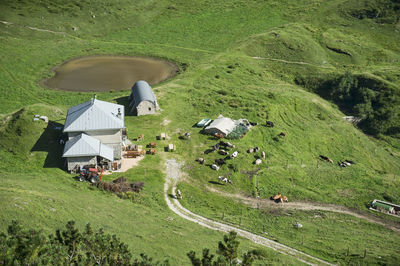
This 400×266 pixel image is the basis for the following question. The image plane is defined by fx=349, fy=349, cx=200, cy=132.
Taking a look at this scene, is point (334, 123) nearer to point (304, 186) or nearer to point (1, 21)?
point (304, 186)

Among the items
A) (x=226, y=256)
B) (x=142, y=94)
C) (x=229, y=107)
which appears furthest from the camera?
(x=229, y=107)

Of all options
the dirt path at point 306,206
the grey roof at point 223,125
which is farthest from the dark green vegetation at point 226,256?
the grey roof at point 223,125

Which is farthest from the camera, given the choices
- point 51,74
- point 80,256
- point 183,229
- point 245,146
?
point 51,74

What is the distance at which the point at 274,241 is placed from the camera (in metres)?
47.2

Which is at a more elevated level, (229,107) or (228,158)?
(229,107)

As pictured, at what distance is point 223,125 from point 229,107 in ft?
51.8

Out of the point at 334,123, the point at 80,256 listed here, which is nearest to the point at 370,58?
the point at 334,123

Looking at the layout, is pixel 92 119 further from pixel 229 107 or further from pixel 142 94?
pixel 229 107

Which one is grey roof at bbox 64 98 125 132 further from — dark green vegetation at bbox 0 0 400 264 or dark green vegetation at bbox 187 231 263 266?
dark green vegetation at bbox 187 231 263 266

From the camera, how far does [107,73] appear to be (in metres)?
113

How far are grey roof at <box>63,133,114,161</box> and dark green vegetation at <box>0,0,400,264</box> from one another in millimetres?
3492

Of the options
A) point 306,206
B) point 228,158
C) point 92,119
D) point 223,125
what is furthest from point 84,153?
point 306,206

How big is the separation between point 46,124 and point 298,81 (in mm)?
80003

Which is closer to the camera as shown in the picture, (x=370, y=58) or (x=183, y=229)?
(x=183, y=229)
